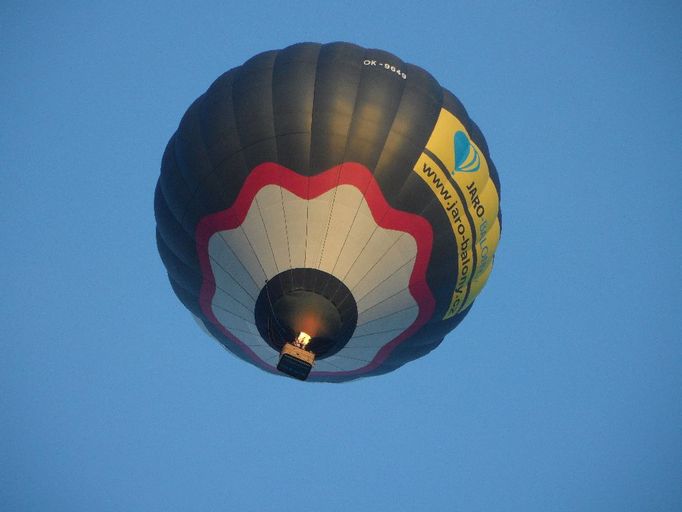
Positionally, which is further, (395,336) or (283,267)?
(395,336)

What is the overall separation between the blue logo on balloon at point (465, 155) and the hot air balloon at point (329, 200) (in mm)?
19

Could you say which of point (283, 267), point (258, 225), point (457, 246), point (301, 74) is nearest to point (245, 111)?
point (301, 74)

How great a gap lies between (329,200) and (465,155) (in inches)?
71.0

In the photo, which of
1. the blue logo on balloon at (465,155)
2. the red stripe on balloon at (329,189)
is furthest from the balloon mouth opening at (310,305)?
the blue logo on balloon at (465,155)

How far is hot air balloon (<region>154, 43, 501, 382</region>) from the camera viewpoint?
755 cm

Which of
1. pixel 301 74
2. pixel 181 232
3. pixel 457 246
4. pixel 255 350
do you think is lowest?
pixel 255 350

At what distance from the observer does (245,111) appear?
26.1 feet

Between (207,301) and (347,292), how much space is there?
2115 mm

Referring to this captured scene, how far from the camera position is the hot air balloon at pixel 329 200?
7555 millimetres

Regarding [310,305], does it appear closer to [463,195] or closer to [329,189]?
[329,189]

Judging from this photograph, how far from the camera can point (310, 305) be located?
7.61 metres

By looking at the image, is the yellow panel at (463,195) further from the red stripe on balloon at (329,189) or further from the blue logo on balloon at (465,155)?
the red stripe on balloon at (329,189)

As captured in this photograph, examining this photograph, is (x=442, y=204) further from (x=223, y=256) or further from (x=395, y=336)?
(x=223, y=256)

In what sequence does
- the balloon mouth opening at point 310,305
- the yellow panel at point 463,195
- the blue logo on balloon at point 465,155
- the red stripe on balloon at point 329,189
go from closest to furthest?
the red stripe on balloon at point 329,189, the balloon mouth opening at point 310,305, the yellow panel at point 463,195, the blue logo on balloon at point 465,155
